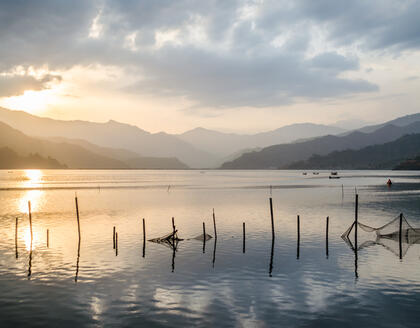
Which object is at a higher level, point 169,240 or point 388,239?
point 169,240

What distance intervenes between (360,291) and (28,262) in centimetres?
2659

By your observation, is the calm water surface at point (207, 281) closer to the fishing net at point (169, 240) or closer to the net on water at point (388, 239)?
the fishing net at point (169, 240)

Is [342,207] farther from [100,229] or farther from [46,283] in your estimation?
[46,283]

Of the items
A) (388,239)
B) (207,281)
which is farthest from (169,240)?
(388,239)

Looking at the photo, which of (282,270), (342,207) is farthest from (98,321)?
(342,207)

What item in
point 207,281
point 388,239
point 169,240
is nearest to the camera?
point 207,281

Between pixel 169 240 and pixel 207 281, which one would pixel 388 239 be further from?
pixel 207 281

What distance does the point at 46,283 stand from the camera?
26438 mm

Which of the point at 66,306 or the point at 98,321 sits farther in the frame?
the point at 66,306

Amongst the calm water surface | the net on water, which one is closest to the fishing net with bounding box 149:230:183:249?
the calm water surface

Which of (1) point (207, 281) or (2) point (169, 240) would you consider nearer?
(1) point (207, 281)

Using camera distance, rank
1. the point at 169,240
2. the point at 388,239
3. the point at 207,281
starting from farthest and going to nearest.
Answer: the point at 388,239 → the point at 169,240 → the point at 207,281

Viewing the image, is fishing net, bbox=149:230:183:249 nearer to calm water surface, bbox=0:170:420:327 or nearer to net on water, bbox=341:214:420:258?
calm water surface, bbox=0:170:420:327

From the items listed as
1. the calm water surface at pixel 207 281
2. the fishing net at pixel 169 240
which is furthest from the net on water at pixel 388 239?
the fishing net at pixel 169 240
